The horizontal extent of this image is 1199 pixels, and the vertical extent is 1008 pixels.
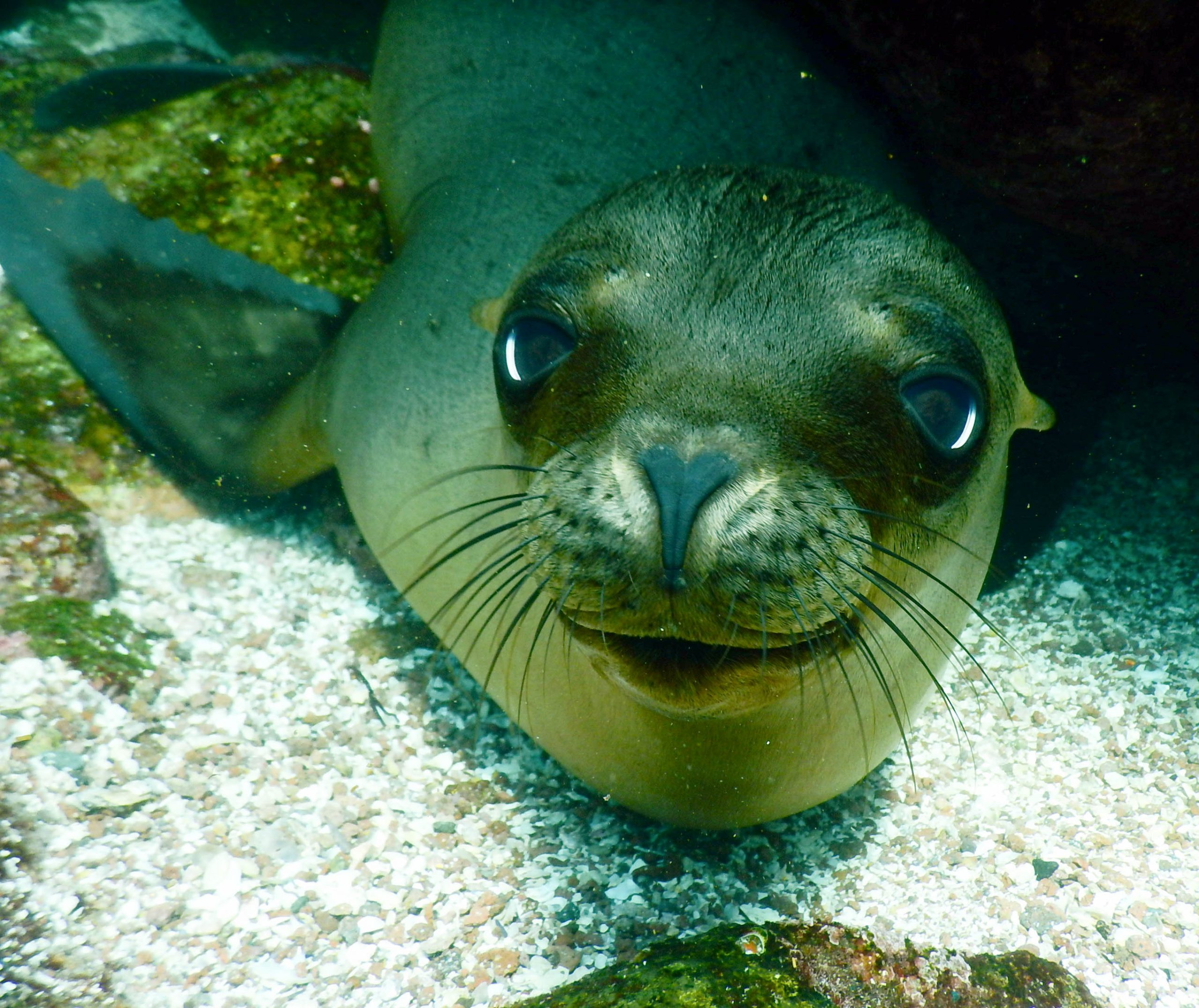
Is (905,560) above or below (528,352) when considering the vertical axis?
below

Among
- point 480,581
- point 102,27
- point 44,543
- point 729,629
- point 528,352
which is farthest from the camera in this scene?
point 102,27

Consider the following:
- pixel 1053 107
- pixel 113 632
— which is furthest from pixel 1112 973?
pixel 113 632

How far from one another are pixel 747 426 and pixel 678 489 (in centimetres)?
20

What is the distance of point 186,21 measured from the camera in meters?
5.70

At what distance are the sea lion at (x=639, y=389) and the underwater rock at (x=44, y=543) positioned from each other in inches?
18.8

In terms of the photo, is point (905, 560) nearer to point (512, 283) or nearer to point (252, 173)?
point (512, 283)

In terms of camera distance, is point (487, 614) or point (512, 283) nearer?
point (512, 283)

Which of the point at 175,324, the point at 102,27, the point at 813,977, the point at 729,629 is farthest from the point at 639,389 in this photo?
the point at 102,27

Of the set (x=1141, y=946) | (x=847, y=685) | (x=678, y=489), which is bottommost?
(x=1141, y=946)

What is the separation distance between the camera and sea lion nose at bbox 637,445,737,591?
119 cm

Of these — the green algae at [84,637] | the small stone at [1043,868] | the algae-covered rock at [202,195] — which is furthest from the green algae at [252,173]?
the small stone at [1043,868]

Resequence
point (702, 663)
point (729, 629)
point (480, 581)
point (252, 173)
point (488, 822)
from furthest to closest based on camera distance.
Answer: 1. point (252, 173)
2. point (480, 581)
3. point (488, 822)
4. point (702, 663)
5. point (729, 629)

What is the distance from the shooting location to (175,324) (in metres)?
3.07

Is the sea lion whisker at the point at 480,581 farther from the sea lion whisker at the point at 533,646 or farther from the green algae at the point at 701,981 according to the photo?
the green algae at the point at 701,981
